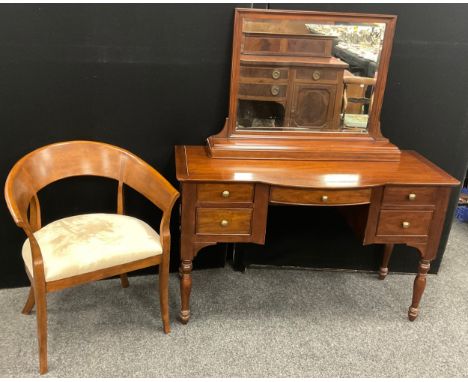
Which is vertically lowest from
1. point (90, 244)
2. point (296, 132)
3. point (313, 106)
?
point (90, 244)

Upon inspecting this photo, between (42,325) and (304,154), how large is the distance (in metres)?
1.31

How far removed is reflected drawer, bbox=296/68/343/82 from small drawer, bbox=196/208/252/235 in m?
0.68

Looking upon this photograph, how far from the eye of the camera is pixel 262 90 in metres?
2.23

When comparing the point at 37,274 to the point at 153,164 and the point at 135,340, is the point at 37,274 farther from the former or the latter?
the point at 153,164

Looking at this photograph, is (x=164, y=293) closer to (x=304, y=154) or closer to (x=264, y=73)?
(x=304, y=154)

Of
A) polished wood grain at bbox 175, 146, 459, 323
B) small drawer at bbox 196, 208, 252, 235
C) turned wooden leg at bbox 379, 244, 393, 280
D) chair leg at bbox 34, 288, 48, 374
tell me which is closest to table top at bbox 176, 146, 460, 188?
polished wood grain at bbox 175, 146, 459, 323

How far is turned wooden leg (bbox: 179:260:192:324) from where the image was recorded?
6.91ft

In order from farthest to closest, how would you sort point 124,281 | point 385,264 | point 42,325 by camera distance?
point 385,264, point 124,281, point 42,325

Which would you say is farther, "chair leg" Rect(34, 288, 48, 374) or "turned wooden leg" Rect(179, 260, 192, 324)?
"turned wooden leg" Rect(179, 260, 192, 324)

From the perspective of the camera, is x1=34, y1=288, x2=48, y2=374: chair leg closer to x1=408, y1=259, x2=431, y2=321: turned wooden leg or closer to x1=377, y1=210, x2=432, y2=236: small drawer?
x1=377, y1=210, x2=432, y2=236: small drawer

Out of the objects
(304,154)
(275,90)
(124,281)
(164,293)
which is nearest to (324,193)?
(304,154)

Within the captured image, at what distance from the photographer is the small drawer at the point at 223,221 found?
2020 millimetres

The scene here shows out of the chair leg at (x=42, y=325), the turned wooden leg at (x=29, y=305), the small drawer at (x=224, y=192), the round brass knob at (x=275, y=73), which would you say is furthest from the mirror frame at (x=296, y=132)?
the turned wooden leg at (x=29, y=305)

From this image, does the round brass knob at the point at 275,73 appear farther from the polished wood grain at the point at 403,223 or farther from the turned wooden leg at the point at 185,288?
the turned wooden leg at the point at 185,288
